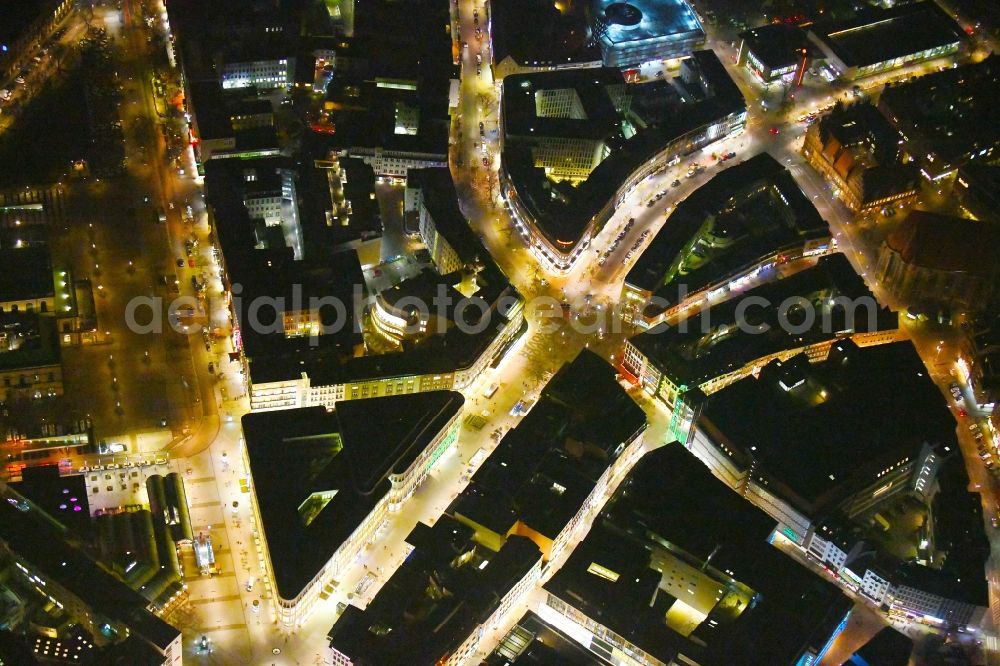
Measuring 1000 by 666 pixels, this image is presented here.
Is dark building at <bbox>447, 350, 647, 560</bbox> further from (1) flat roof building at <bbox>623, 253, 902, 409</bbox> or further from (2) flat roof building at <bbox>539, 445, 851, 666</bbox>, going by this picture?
(1) flat roof building at <bbox>623, 253, 902, 409</bbox>

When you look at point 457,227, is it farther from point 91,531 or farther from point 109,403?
point 91,531

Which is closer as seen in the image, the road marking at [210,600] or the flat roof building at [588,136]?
the road marking at [210,600]

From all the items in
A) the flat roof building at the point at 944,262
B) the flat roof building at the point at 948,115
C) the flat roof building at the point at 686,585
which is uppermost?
the flat roof building at the point at 948,115

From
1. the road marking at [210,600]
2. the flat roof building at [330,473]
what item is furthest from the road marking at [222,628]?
the flat roof building at [330,473]

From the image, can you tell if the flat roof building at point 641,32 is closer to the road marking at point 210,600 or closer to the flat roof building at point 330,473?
the flat roof building at point 330,473

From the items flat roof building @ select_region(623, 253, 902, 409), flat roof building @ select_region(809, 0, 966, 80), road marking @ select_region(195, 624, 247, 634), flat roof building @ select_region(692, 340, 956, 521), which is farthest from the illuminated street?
flat roof building @ select_region(692, 340, 956, 521)

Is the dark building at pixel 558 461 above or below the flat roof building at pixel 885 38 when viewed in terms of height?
below

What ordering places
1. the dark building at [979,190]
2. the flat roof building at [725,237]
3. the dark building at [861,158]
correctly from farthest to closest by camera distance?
the dark building at [861,158] < the dark building at [979,190] < the flat roof building at [725,237]
